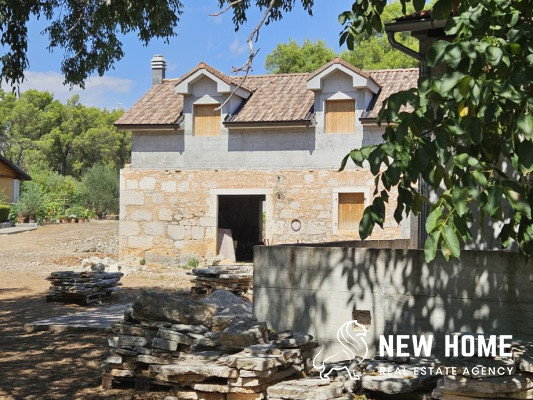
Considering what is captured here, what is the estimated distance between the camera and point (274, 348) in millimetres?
7656

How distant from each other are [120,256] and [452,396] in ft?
61.4

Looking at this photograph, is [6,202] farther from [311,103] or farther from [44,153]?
[311,103]

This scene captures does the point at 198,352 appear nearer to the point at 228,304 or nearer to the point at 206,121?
the point at 228,304

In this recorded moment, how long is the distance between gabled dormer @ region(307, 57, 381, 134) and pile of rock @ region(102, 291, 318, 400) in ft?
46.5

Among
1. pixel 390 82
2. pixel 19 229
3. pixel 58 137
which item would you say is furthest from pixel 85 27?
pixel 58 137

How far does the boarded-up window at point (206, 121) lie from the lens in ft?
77.3

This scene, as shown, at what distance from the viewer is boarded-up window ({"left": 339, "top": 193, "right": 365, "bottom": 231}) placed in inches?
871

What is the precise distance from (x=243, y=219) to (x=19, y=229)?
13.5 meters

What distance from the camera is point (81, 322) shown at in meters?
12.9

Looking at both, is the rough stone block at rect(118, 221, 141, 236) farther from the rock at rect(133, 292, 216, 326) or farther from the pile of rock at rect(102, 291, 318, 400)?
the rock at rect(133, 292, 216, 326)

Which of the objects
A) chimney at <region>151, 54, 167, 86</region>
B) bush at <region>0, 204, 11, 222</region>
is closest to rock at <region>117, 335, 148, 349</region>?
chimney at <region>151, 54, 167, 86</region>

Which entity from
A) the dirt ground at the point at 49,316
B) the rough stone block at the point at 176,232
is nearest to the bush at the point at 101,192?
the dirt ground at the point at 49,316

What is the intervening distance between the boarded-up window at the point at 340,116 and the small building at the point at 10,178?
26.6 meters

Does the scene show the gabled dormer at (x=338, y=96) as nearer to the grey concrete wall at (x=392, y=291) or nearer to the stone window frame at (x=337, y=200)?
the stone window frame at (x=337, y=200)
